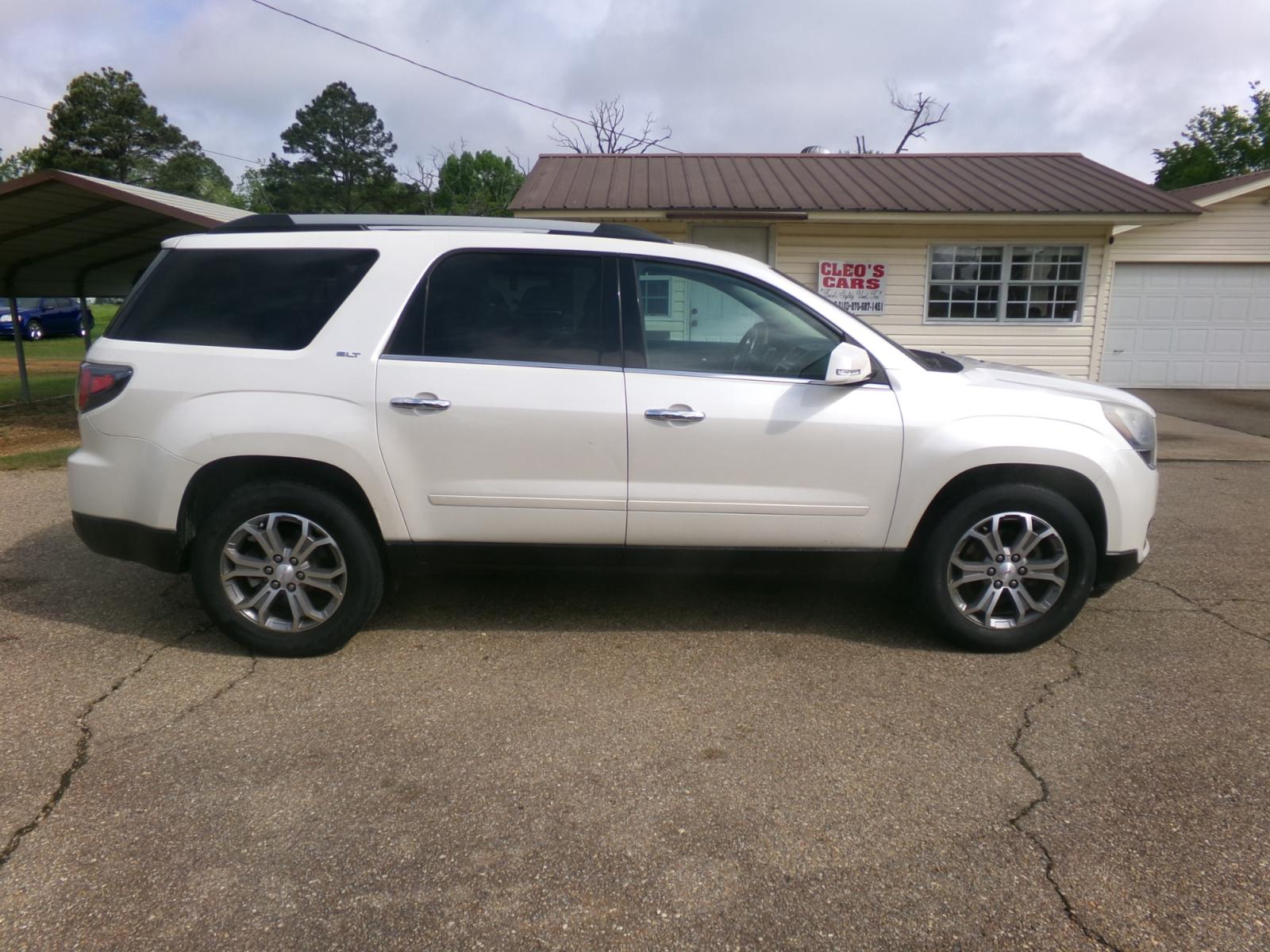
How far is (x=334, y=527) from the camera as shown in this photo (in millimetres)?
3979

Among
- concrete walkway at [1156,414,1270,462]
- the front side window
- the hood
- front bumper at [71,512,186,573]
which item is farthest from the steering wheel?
concrete walkway at [1156,414,1270,462]

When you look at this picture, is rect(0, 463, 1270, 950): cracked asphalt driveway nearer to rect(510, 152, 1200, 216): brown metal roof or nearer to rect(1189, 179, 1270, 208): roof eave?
rect(510, 152, 1200, 216): brown metal roof

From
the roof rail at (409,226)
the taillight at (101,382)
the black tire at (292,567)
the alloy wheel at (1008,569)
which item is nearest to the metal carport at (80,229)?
the roof rail at (409,226)

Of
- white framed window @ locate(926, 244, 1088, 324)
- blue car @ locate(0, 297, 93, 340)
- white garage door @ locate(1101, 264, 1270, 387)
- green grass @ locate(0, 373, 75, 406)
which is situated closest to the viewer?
white framed window @ locate(926, 244, 1088, 324)

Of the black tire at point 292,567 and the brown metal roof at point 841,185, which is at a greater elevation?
the brown metal roof at point 841,185

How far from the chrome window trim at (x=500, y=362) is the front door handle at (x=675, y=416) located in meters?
0.25

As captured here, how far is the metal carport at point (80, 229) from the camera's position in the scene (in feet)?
30.4

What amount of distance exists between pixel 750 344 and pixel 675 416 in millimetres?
538

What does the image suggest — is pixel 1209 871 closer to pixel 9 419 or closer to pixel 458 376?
pixel 458 376

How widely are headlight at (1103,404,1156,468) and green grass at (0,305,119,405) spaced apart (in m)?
7.56

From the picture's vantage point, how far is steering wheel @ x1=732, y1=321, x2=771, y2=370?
4.05 m

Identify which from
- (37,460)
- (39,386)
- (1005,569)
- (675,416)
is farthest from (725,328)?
(39,386)

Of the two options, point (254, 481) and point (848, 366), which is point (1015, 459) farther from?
point (254, 481)

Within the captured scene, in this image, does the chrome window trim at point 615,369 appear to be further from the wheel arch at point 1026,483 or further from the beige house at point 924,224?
the beige house at point 924,224
